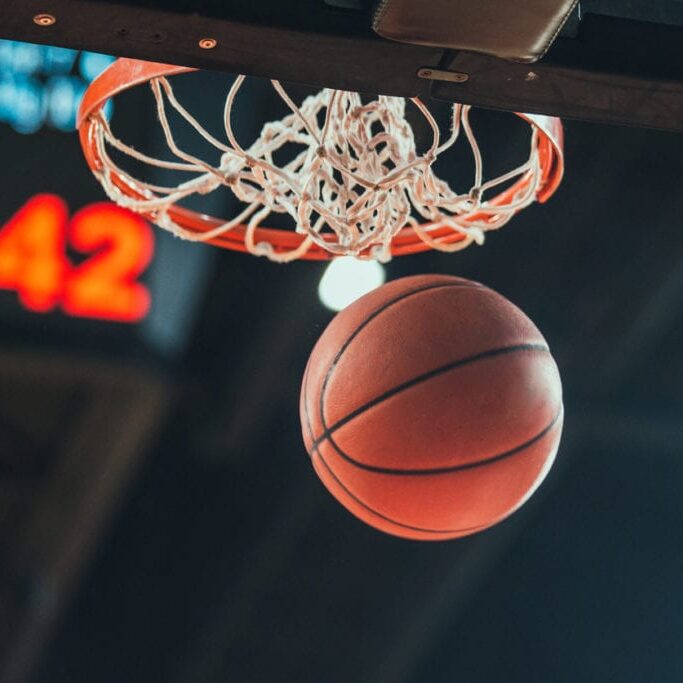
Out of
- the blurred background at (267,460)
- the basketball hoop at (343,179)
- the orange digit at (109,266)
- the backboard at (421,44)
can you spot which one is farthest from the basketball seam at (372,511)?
the orange digit at (109,266)

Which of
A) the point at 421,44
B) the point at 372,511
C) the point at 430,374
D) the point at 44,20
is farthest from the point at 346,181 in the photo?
the point at 44,20

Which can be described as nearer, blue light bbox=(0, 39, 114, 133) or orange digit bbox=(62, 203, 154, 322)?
blue light bbox=(0, 39, 114, 133)

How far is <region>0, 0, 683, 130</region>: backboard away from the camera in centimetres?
160

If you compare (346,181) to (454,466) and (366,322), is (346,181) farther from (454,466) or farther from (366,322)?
(454,466)

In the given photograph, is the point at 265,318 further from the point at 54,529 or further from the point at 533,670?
the point at 533,670

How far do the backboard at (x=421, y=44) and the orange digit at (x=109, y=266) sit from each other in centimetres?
240

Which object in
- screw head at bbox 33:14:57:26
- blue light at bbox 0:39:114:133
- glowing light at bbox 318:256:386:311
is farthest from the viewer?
glowing light at bbox 318:256:386:311

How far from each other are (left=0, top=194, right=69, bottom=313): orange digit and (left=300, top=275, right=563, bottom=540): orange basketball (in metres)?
2.02

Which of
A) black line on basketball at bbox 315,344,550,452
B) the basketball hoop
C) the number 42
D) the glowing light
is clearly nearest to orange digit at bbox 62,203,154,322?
the number 42

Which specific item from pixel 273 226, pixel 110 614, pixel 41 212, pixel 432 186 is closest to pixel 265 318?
pixel 273 226

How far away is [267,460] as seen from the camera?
4918 mm

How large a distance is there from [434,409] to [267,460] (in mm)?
2967

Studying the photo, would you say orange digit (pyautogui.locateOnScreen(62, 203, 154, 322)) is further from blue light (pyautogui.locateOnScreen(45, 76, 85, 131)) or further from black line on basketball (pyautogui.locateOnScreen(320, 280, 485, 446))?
black line on basketball (pyautogui.locateOnScreen(320, 280, 485, 446))

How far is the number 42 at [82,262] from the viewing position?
3.98m
